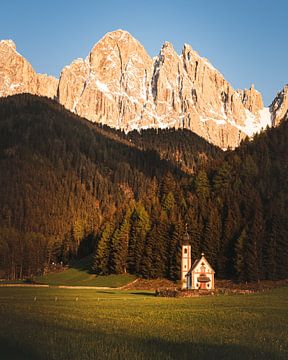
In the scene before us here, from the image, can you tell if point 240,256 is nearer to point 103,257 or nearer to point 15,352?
point 103,257

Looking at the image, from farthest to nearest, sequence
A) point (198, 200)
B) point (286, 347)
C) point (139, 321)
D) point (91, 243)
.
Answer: point (91, 243) → point (198, 200) → point (139, 321) → point (286, 347)

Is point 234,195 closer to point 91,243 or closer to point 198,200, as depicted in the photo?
point 198,200

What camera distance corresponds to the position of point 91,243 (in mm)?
164875

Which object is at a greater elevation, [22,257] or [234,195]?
[234,195]

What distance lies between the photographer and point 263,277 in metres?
97.3

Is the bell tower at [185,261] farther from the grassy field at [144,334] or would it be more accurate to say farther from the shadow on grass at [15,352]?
the shadow on grass at [15,352]

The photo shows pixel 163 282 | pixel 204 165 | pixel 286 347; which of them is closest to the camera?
pixel 286 347

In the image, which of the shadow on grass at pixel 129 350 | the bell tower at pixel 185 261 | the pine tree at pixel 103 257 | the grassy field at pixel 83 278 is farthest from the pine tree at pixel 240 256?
the shadow on grass at pixel 129 350

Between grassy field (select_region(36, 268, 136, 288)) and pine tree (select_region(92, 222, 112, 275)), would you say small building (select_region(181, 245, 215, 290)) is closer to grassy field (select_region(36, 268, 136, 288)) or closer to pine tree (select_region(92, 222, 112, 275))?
grassy field (select_region(36, 268, 136, 288))

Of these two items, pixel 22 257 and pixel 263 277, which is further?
pixel 22 257

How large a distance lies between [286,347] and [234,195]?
302 ft

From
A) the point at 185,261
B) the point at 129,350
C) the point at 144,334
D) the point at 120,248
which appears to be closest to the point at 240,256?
the point at 185,261

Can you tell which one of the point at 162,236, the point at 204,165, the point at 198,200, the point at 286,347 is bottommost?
the point at 286,347

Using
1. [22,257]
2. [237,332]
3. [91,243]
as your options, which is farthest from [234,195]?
[237,332]
